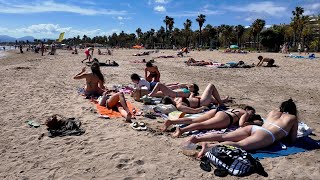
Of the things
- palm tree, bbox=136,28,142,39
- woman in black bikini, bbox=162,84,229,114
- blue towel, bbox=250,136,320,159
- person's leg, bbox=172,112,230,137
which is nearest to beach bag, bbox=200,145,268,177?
blue towel, bbox=250,136,320,159

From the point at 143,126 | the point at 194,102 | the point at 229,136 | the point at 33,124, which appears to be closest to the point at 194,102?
the point at 194,102

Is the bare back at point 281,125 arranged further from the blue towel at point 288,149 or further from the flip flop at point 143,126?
the flip flop at point 143,126

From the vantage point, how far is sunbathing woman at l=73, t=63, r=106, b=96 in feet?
27.5

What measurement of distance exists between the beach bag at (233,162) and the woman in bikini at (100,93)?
267cm

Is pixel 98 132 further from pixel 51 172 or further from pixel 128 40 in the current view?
pixel 128 40

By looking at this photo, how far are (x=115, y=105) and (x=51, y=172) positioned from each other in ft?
10.9

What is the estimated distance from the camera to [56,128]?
5.88 metres

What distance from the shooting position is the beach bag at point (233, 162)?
157 inches

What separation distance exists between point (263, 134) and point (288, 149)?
21.3 inches

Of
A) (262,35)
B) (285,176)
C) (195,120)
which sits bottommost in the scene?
(285,176)

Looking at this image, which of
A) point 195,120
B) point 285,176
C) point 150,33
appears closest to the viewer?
point 285,176

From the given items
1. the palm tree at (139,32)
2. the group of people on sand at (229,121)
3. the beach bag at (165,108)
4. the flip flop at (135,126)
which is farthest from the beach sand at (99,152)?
the palm tree at (139,32)

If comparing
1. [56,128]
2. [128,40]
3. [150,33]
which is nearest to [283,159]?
[56,128]

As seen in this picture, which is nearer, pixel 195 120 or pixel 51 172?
pixel 51 172
